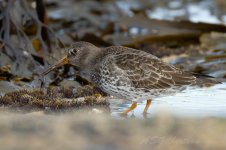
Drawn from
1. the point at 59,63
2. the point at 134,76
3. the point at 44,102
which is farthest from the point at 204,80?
the point at 44,102

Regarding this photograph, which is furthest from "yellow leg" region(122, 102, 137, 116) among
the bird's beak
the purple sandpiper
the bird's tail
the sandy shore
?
the sandy shore

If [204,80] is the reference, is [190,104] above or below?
below

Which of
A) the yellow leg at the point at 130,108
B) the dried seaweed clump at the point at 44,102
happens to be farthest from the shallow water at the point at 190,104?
the dried seaweed clump at the point at 44,102

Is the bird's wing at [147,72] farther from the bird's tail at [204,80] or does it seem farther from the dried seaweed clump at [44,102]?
the dried seaweed clump at [44,102]

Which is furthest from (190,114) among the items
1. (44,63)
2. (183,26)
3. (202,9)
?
(202,9)

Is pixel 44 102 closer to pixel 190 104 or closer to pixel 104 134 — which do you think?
pixel 190 104
